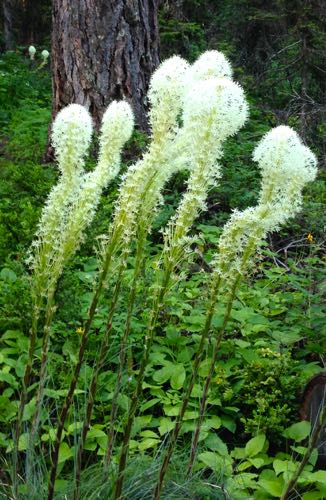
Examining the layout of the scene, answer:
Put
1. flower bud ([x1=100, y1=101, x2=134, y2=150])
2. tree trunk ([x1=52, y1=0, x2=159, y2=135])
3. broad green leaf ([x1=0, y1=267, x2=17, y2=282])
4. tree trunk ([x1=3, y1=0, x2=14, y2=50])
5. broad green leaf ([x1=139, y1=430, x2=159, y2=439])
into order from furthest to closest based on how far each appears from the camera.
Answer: tree trunk ([x1=3, y1=0, x2=14, y2=50])
tree trunk ([x1=52, y1=0, x2=159, y2=135])
broad green leaf ([x1=0, y1=267, x2=17, y2=282])
broad green leaf ([x1=139, y1=430, x2=159, y2=439])
flower bud ([x1=100, y1=101, x2=134, y2=150])

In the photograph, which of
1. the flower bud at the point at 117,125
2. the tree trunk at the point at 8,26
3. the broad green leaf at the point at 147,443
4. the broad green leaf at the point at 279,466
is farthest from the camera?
the tree trunk at the point at 8,26

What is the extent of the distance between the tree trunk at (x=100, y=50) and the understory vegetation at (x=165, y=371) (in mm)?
1094

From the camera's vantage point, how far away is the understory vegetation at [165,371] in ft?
8.64

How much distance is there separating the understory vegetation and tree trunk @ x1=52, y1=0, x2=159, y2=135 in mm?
1094

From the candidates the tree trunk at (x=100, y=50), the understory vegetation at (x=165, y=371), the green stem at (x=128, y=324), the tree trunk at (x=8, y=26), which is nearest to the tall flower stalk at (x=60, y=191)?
the understory vegetation at (x=165, y=371)

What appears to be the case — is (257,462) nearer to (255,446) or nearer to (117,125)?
(255,446)

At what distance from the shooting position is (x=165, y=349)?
3.75 meters

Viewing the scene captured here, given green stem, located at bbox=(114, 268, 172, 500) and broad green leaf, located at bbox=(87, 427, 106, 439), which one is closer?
green stem, located at bbox=(114, 268, 172, 500)

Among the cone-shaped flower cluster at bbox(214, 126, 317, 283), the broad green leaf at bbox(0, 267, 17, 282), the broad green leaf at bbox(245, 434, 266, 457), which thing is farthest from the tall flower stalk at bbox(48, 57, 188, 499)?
the broad green leaf at bbox(0, 267, 17, 282)

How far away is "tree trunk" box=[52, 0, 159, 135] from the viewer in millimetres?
6051

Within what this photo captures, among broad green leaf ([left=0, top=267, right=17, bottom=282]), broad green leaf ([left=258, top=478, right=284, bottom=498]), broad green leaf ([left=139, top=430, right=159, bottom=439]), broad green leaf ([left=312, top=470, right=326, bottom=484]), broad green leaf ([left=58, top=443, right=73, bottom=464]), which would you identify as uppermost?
broad green leaf ([left=0, top=267, right=17, bottom=282])

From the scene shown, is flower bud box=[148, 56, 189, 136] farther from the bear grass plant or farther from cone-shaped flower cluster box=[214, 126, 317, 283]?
cone-shaped flower cluster box=[214, 126, 317, 283]

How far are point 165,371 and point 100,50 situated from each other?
3728 millimetres

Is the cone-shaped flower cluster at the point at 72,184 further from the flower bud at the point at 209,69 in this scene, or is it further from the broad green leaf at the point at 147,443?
the broad green leaf at the point at 147,443
